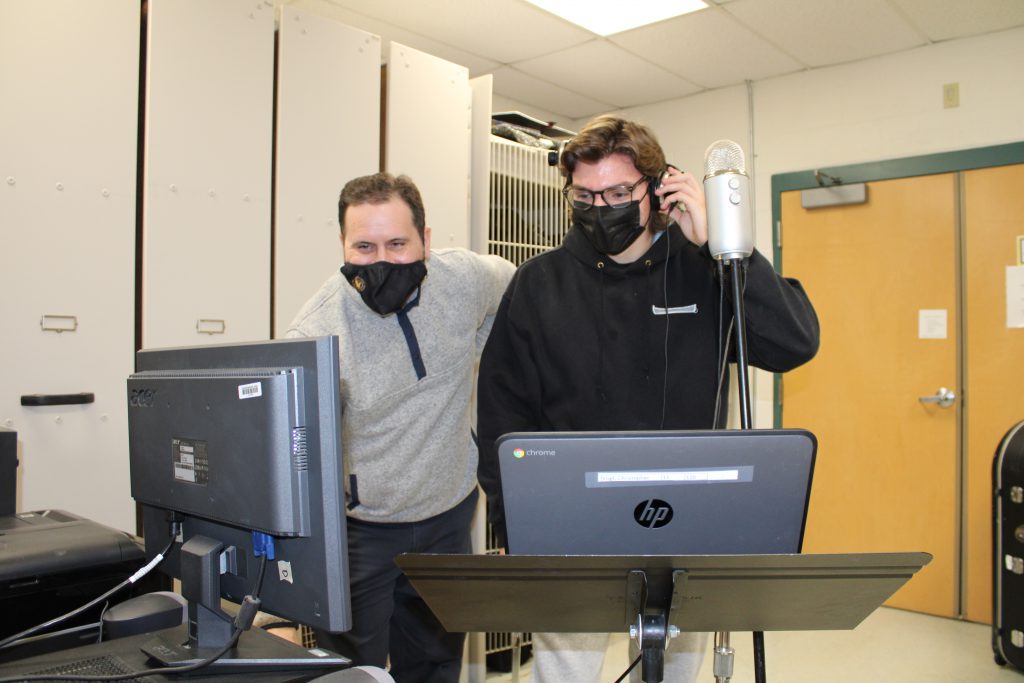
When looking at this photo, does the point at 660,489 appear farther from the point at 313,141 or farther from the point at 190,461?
the point at 313,141

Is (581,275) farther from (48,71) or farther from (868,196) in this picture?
(868,196)

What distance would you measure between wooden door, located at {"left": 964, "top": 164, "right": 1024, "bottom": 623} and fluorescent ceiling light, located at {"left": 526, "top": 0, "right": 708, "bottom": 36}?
1661 millimetres

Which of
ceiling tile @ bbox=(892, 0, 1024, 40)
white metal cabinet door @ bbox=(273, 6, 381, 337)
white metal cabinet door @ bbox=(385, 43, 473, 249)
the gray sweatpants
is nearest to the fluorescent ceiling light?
white metal cabinet door @ bbox=(385, 43, 473, 249)

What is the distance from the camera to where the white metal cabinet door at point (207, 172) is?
6.92 ft

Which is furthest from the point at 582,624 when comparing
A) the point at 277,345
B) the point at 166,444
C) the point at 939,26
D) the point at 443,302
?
the point at 939,26

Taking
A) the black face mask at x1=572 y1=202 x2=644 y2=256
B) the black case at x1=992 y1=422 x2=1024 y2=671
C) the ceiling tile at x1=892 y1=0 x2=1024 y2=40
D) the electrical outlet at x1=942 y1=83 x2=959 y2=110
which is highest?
the ceiling tile at x1=892 y1=0 x2=1024 y2=40

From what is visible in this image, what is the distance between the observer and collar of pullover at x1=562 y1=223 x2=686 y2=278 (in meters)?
1.53

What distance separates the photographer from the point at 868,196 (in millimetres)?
3961

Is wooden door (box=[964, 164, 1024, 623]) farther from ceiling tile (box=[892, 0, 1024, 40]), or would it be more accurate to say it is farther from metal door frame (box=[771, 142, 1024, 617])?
ceiling tile (box=[892, 0, 1024, 40])

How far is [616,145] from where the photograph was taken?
142 cm

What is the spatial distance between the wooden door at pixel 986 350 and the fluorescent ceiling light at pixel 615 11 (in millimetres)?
1661

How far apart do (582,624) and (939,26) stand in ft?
11.9

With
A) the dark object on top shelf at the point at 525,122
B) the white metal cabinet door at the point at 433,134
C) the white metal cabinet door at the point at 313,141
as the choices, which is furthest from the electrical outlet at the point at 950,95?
the white metal cabinet door at the point at 313,141

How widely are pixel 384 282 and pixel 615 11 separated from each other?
86.9 inches
